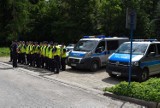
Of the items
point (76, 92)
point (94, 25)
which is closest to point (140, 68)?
point (76, 92)

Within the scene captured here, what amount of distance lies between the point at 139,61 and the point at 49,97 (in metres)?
5.15

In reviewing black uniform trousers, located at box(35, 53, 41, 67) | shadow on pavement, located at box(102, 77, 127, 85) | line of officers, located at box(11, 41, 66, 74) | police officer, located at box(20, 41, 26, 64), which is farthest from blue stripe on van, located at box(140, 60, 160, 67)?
police officer, located at box(20, 41, 26, 64)

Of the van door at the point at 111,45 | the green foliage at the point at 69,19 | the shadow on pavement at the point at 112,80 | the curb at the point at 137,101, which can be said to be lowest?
the shadow on pavement at the point at 112,80

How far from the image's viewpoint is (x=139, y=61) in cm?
1399

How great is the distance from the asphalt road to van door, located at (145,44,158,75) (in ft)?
13.4

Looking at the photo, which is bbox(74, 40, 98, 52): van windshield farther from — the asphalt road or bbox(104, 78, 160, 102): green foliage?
bbox(104, 78, 160, 102): green foliage

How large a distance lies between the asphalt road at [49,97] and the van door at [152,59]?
13.4ft

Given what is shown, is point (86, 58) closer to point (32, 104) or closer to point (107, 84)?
point (107, 84)

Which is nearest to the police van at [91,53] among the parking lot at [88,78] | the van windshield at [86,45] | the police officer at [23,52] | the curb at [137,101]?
the van windshield at [86,45]

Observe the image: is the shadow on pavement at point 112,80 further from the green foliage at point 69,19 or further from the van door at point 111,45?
the green foliage at point 69,19

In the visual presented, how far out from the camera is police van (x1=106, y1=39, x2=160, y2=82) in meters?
14.0

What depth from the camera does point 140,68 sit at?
1404cm

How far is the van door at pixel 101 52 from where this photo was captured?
18064mm

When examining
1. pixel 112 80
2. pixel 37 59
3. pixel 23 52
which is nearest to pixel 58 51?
pixel 37 59
